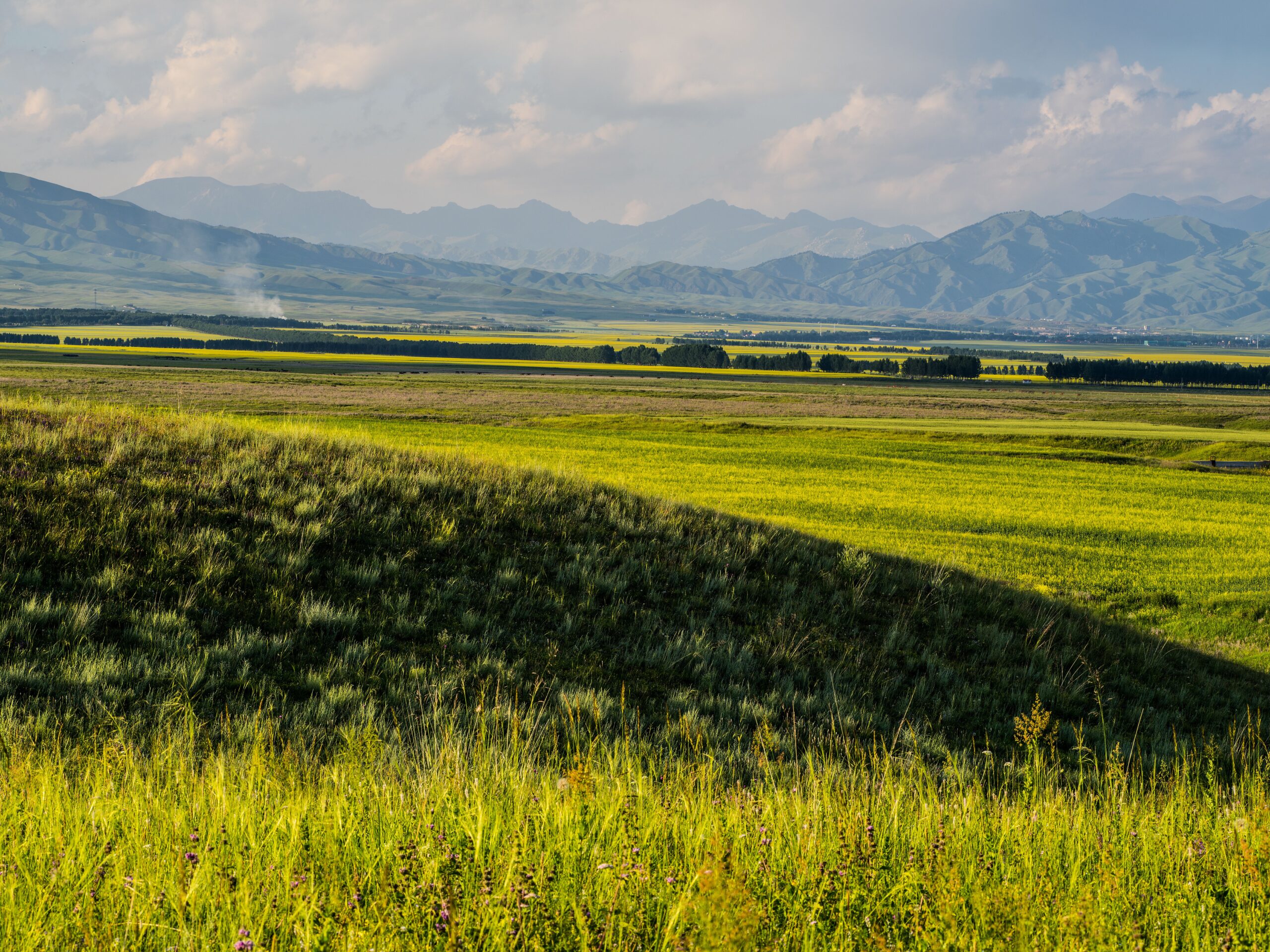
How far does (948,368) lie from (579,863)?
6968 inches

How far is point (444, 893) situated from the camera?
3.37 metres

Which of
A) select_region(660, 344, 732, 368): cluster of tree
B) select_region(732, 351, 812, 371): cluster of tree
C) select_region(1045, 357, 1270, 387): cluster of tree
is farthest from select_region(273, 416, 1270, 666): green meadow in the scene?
select_region(660, 344, 732, 368): cluster of tree

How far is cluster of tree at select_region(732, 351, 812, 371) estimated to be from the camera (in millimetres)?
168875

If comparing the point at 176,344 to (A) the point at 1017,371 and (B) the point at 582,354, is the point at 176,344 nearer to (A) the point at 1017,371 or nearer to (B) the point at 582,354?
(B) the point at 582,354

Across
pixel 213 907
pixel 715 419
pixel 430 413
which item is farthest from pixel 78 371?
pixel 213 907

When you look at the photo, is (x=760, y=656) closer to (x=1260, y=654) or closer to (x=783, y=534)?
(x=783, y=534)

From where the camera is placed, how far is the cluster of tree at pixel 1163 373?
162 meters

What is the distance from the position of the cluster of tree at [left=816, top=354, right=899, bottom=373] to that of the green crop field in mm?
149403

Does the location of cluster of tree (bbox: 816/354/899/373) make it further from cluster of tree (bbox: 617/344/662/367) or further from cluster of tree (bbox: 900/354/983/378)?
cluster of tree (bbox: 617/344/662/367)

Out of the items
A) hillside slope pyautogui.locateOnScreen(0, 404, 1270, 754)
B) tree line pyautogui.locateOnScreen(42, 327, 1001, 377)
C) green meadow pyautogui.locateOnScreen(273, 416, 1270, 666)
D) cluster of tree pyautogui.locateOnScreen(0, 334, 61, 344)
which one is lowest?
green meadow pyautogui.locateOnScreen(273, 416, 1270, 666)

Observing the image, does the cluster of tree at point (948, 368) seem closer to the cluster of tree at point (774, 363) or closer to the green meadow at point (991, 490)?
the cluster of tree at point (774, 363)

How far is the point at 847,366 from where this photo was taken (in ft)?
580

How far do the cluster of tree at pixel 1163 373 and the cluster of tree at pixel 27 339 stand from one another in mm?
193071

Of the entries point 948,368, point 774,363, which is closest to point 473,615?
point 774,363
